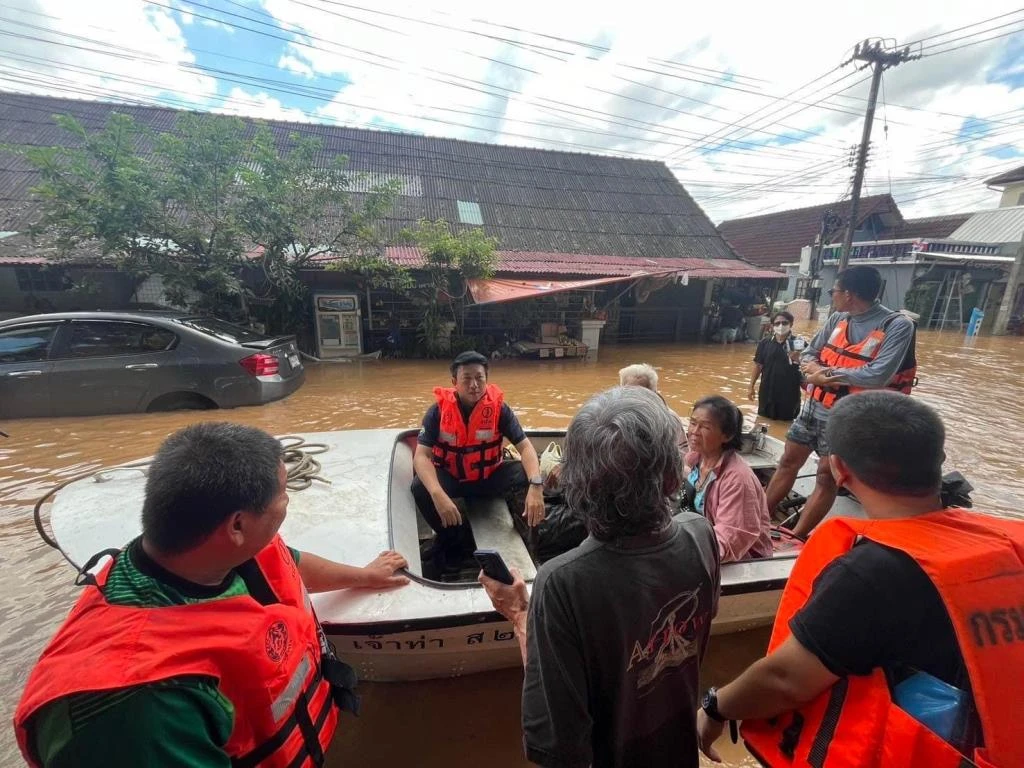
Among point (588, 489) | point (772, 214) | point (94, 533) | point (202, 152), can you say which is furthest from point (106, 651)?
point (772, 214)

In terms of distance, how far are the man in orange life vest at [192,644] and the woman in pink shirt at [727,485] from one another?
5.99ft

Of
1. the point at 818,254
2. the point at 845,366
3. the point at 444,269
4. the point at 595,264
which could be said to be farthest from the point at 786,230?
the point at 845,366

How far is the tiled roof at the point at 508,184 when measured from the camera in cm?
1237

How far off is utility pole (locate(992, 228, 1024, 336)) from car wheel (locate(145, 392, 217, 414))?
80.5 ft

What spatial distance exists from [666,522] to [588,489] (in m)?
0.21

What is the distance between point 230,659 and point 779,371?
21.7 feet

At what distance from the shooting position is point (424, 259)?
33.4 ft

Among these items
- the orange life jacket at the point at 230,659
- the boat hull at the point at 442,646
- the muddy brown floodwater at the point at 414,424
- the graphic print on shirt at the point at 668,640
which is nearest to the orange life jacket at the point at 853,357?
the boat hull at the point at 442,646

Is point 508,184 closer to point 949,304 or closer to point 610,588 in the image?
point 610,588

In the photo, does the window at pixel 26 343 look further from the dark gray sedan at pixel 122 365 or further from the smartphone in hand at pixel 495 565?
the smartphone in hand at pixel 495 565

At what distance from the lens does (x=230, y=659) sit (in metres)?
0.94

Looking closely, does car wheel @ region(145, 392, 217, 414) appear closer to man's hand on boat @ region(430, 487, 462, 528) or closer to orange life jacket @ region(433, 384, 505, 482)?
orange life jacket @ region(433, 384, 505, 482)

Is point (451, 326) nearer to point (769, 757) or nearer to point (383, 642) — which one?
point (383, 642)

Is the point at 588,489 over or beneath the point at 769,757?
over
